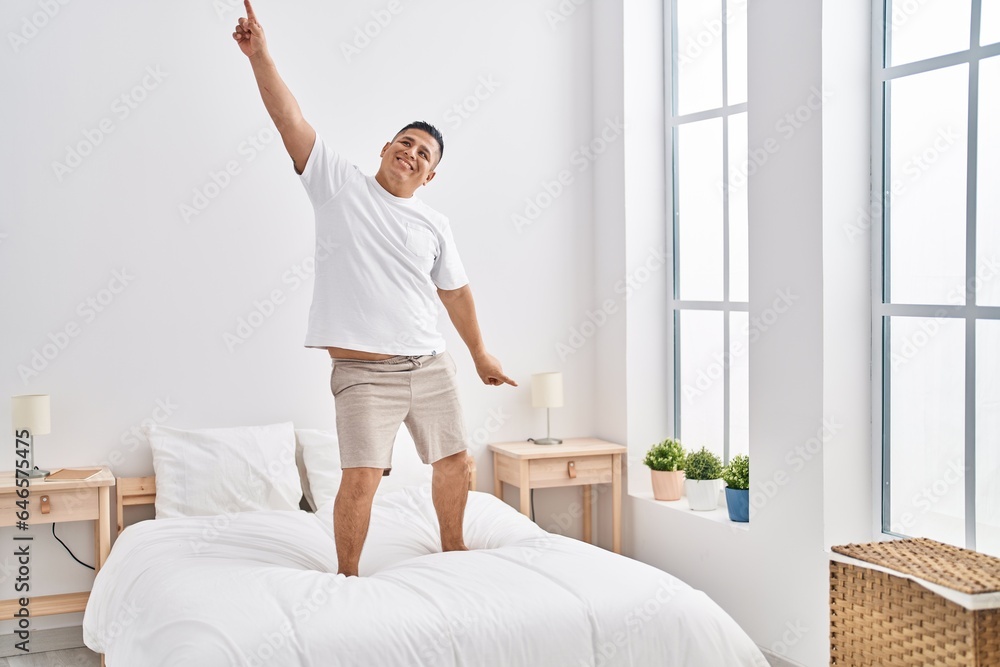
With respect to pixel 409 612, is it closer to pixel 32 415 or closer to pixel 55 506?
pixel 55 506

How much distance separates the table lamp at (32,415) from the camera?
3523 mm

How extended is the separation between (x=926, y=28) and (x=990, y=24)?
25 cm

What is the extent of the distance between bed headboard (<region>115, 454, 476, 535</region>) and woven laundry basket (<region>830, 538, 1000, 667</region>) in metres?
1.54

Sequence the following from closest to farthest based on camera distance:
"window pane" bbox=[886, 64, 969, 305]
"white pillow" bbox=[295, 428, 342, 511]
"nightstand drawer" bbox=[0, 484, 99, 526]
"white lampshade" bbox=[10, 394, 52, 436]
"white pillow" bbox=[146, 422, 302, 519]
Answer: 1. "window pane" bbox=[886, 64, 969, 305]
2. "nightstand drawer" bbox=[0, 484, 99, 526]
3. "white lampshade" bbox=[10, 394, 52, 436]
4. "white pillow" bbox=[146, 422, 302, 519]
5. "white pillow" bbox=[295, 428, 342, 511]

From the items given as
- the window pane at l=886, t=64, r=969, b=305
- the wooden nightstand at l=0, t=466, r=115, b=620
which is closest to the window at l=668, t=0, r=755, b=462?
the window pane at l=886, t=64, r=969, b=305

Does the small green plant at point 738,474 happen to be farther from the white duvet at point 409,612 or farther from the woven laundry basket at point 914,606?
the white duvet at point 409,612

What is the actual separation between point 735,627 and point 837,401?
1022mm

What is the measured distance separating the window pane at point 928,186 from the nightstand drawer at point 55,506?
301 cm

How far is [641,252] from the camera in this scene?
4465 mm

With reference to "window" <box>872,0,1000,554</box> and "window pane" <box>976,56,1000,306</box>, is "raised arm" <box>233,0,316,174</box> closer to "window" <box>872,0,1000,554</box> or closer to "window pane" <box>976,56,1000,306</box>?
"window" <box>872,0,1000,554</box>

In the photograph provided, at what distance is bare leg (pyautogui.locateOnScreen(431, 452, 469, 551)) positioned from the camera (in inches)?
125

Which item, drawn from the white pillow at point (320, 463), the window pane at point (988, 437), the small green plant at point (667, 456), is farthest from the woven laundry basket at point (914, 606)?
the white pillow at point (320, 463)

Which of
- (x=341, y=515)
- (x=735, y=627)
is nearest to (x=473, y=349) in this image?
(x=341, y=515)

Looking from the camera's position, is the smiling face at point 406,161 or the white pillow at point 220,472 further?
the white pillow at point 220,472
